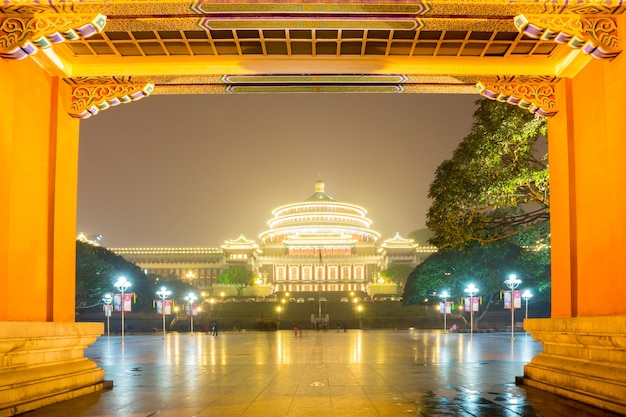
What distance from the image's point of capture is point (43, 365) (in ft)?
37.1

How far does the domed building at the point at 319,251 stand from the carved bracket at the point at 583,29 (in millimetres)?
96731

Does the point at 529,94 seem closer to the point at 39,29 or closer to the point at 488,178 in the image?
the point at 488,178

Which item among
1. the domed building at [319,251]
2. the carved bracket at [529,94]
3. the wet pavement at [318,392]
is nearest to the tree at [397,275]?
the domed building at [319,251]

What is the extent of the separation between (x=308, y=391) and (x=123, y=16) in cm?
706

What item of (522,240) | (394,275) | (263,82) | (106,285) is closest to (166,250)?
(394,275)

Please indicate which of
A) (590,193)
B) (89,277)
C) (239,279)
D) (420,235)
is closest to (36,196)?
(590,193)

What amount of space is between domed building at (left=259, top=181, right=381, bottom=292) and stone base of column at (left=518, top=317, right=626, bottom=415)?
308ft

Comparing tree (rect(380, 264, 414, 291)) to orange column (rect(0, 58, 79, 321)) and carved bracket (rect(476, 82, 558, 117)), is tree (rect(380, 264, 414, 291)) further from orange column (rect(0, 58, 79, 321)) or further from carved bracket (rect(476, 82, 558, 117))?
orange column (rect(0, 58, 79, 321))

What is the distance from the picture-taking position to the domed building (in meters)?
108

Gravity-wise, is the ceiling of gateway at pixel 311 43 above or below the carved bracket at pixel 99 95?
above

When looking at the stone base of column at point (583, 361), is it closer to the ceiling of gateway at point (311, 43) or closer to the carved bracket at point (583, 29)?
the carved bracket at point (583, 29)

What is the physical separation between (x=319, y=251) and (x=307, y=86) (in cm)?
9498

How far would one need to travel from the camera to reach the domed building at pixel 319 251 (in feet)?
355

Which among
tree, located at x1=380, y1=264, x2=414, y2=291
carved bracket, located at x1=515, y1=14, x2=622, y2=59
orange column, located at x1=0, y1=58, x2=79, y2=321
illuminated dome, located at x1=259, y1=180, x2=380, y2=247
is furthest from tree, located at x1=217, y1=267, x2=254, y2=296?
carved bracket, located at x1=515, y1=14, x2=622, y2=59
